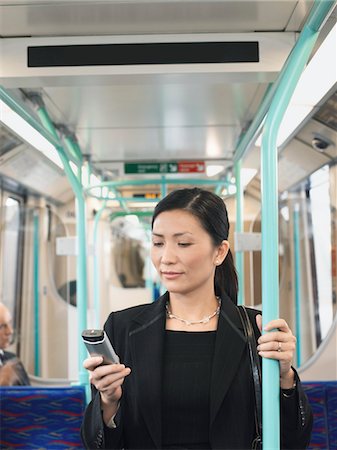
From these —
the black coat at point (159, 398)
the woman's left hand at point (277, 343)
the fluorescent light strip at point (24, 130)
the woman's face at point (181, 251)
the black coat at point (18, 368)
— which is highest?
the fluorescent light strip at point (24, 130)

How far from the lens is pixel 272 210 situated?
58.5 inches

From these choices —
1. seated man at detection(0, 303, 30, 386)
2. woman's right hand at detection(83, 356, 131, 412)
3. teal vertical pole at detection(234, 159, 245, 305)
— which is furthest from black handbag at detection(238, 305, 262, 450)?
seated man at detection(0, 303, 30, 386)

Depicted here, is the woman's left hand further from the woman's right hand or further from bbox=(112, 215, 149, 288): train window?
bbox=(112, 215, 149, 288): train window

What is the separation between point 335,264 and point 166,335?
276 cm

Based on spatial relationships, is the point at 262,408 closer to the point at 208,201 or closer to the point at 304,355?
the point at 208,201

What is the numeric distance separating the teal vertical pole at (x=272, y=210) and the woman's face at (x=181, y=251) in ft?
0.62

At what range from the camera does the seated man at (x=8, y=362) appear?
397cm

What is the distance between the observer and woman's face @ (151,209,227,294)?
152cm

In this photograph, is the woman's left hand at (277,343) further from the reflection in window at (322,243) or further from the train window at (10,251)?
the train window at (10,251)

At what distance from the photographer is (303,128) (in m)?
3.52

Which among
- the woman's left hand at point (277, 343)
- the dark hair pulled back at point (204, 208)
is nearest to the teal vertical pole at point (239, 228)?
the dark hair pulled back at point (204, 208)

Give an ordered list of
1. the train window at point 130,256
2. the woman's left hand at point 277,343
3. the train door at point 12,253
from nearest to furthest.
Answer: the woman's left hand at point 277,343
the train door at point 12,253
the train window at point 130,256

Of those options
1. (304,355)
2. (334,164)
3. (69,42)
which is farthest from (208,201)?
(304,355)

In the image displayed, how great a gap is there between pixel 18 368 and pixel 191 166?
212 cm
